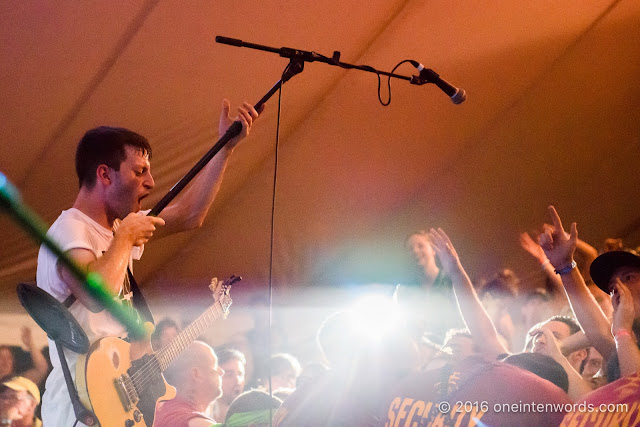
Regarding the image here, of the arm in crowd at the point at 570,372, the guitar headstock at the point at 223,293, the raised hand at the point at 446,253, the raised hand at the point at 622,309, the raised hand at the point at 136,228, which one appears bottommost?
the guitar headstock at the point at 223,293

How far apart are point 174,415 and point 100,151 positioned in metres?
1.21

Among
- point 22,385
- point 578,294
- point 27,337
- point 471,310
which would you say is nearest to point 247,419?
point 471,310

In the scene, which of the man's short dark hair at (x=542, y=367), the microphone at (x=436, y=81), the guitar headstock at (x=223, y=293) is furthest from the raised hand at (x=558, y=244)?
the guitar headstock at (x=223, y=293)

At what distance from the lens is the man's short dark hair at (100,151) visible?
2344 millimetres

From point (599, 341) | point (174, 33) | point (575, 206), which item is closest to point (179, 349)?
point (599, 341)

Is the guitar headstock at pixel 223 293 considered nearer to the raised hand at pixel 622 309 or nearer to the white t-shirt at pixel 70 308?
the white t-shirt at pixel 70 308

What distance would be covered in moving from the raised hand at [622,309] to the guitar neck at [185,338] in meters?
1.47

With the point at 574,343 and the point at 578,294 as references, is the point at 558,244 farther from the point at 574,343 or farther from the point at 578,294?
the point at 574,343

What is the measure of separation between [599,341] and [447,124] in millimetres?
2512

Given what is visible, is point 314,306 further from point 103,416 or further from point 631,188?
point 103,416

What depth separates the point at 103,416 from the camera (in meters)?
1.99

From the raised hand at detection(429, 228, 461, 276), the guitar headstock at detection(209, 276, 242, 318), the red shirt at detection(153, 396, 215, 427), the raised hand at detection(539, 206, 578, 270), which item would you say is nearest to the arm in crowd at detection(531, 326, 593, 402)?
the raised hand at detection(539, 206, 578, 270)

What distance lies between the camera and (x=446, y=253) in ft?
10.4

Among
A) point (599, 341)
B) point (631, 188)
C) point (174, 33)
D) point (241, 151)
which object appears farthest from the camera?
point (631, 188)
